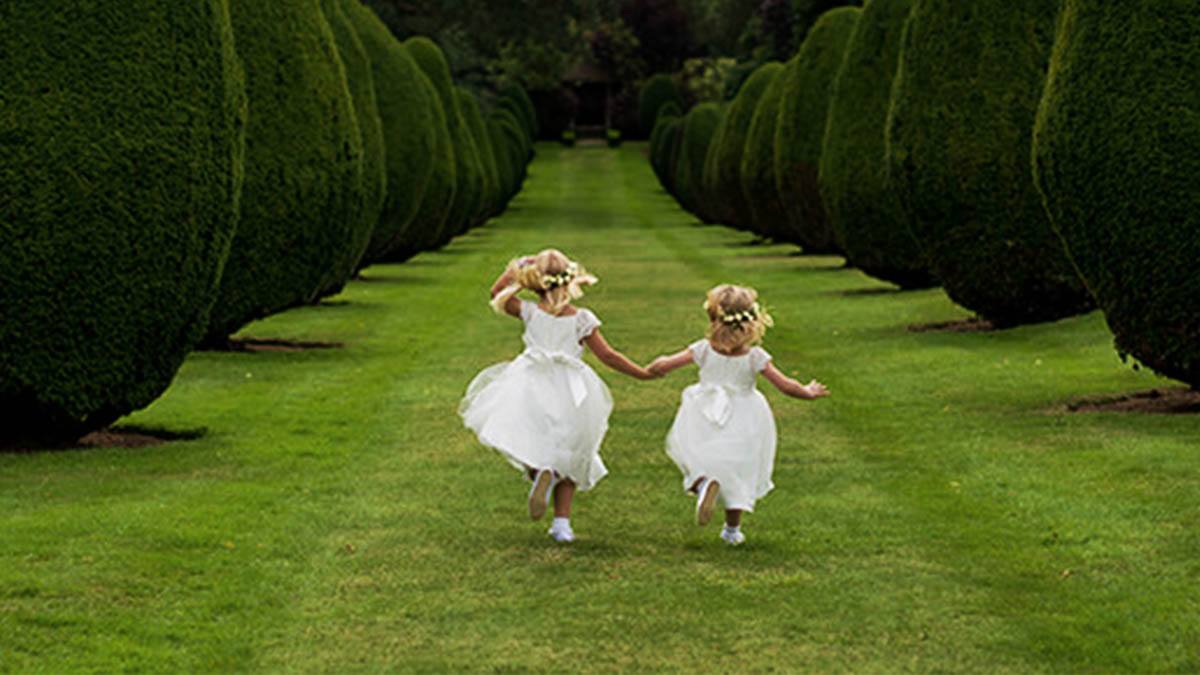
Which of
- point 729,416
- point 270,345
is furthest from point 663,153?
point 729,416

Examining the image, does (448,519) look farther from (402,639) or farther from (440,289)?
(440,289)

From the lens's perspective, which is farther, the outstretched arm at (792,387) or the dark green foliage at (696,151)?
the dark green foliage at (696,151)

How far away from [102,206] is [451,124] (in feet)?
95.2

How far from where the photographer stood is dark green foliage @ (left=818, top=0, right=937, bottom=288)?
1032 inches

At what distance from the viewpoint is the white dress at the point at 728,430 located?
9.09m

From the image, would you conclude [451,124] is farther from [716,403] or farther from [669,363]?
[716,403]

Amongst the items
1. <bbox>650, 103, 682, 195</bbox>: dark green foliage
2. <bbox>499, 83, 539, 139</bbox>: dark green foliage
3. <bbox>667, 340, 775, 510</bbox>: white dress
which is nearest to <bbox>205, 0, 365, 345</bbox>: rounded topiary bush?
<bbox>667, 340, 775, 510</bbox>: white dress

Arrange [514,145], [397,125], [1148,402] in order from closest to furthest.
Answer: [1148,402]
[397,125]
[514,145]

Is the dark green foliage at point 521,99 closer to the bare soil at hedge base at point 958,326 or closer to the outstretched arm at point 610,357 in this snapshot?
the bare soil at hedge base at point 958,326

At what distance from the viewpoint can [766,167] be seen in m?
38.2

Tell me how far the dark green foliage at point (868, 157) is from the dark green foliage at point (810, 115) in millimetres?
5363

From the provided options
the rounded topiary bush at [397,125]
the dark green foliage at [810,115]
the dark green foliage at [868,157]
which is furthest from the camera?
the dark green foliage at [810,115]

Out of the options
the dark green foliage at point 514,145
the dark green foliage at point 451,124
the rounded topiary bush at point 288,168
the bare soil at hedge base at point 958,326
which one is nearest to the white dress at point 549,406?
the rounded topiary bush at point 288,168

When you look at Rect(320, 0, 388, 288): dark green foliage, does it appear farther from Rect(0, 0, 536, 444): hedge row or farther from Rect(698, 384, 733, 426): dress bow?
Rect(698, 384, 733, 426): dress bow
